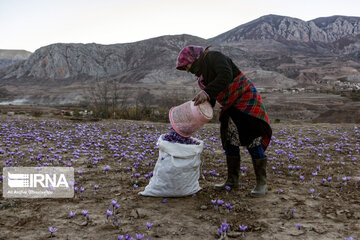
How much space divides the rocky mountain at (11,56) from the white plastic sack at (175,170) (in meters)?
162

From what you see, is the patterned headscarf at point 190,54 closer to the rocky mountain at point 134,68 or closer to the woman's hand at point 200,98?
A: the woman's hand at point 200,98

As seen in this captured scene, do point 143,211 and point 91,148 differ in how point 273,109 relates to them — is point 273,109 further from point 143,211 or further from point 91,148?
point 143,211

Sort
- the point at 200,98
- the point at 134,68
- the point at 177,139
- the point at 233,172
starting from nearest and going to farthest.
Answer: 1. the point at 200,98
2. the point at 177,139
3. the point at 233,172
4. the point at 134,68

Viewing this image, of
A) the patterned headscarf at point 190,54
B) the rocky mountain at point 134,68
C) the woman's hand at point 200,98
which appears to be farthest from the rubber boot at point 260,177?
the rocky mountain at point 134,68

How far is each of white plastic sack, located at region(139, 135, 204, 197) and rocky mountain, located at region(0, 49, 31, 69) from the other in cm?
16161

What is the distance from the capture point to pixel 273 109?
25359 millimetres

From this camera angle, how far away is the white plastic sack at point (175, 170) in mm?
3623

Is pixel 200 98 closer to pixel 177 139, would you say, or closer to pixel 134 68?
pixel 177 139

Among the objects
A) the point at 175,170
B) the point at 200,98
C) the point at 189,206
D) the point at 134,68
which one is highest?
the point at 134,68

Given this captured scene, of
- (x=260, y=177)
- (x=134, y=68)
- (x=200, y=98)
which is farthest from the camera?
(x=134, y=68)

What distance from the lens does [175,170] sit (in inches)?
143

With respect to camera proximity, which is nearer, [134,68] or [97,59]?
[134,68]

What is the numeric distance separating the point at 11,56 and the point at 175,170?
582 feet

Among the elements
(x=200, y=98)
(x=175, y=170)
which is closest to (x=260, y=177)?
(x=175, y=170)
